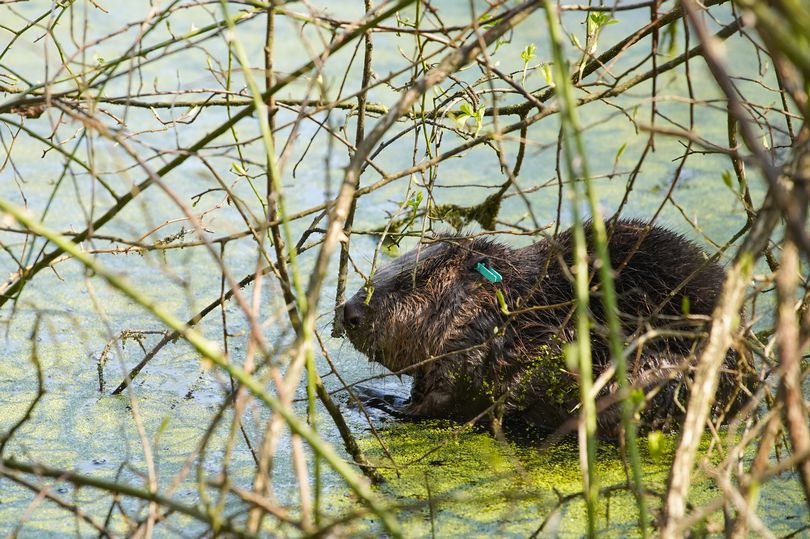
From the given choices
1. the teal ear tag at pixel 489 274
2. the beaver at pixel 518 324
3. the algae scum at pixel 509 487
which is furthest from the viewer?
the teal ear tag at pixel 489 274

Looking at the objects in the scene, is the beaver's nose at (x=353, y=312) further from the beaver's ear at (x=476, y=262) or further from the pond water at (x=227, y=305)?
the beaver's ear at (x=476, y=262)

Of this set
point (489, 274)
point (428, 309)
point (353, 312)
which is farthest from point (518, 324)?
point (353, 312)

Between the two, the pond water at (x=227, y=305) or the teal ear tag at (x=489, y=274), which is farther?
the teal ear tag at (x=489, y=274)

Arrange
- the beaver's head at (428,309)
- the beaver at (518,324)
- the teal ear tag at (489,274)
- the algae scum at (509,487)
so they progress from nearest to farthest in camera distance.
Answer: the algae scum at (509,487), the beaver at (518,324), the teal ear tag at (489,274), the beaver's head at (428,309)

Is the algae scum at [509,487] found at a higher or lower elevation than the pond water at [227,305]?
lower

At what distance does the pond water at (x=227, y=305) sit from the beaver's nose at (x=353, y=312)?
27 centimetres

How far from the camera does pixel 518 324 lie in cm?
384

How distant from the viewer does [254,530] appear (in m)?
1.87

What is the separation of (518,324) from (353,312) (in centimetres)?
63

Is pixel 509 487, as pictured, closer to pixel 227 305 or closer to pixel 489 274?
pixel 489 274

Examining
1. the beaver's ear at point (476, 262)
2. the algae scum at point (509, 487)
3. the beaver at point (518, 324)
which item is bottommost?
the algae scum at point (509, 487)

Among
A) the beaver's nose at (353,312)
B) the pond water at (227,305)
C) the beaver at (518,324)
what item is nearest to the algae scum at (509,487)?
the pond water at (227,305)

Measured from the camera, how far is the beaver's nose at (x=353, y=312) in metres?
3.94

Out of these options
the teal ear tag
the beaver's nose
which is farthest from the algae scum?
the teal ear tag
